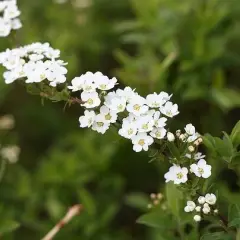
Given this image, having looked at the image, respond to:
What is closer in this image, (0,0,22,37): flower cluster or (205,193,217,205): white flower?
(205,193,217,205): white flower

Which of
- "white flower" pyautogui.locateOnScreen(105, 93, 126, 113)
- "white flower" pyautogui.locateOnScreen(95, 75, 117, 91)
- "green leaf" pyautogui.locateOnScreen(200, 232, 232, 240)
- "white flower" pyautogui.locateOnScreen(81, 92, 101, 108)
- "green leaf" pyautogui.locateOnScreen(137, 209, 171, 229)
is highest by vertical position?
"white flower" pyautogui.locateOnScreen(95, 75, 117, 91)

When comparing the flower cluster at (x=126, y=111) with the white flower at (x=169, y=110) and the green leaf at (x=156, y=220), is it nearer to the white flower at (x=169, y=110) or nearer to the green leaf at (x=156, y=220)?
the white flower at (x=169, y=110)

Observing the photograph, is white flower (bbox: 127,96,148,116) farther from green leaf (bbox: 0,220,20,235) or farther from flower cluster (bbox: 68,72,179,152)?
green leaf (bbox: 0,220,20,235)

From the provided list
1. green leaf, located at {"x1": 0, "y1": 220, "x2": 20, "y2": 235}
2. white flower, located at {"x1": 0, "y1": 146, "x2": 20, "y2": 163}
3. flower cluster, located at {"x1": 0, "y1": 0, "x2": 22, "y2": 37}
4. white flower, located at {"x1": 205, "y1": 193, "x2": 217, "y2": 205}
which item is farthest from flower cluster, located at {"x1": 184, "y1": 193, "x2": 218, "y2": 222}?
white flower, located at {"x1": 0, "y1": 146, "x2": 20, "y2": 163}

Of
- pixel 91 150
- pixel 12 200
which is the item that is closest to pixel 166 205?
pixel 91 150

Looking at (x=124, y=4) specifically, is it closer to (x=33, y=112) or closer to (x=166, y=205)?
(x=33, y=112)

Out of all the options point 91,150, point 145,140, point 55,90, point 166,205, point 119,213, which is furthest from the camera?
point 119,213

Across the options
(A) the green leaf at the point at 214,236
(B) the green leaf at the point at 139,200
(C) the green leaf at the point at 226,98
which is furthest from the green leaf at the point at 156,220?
(C) the green leaf at the point at 226,98
